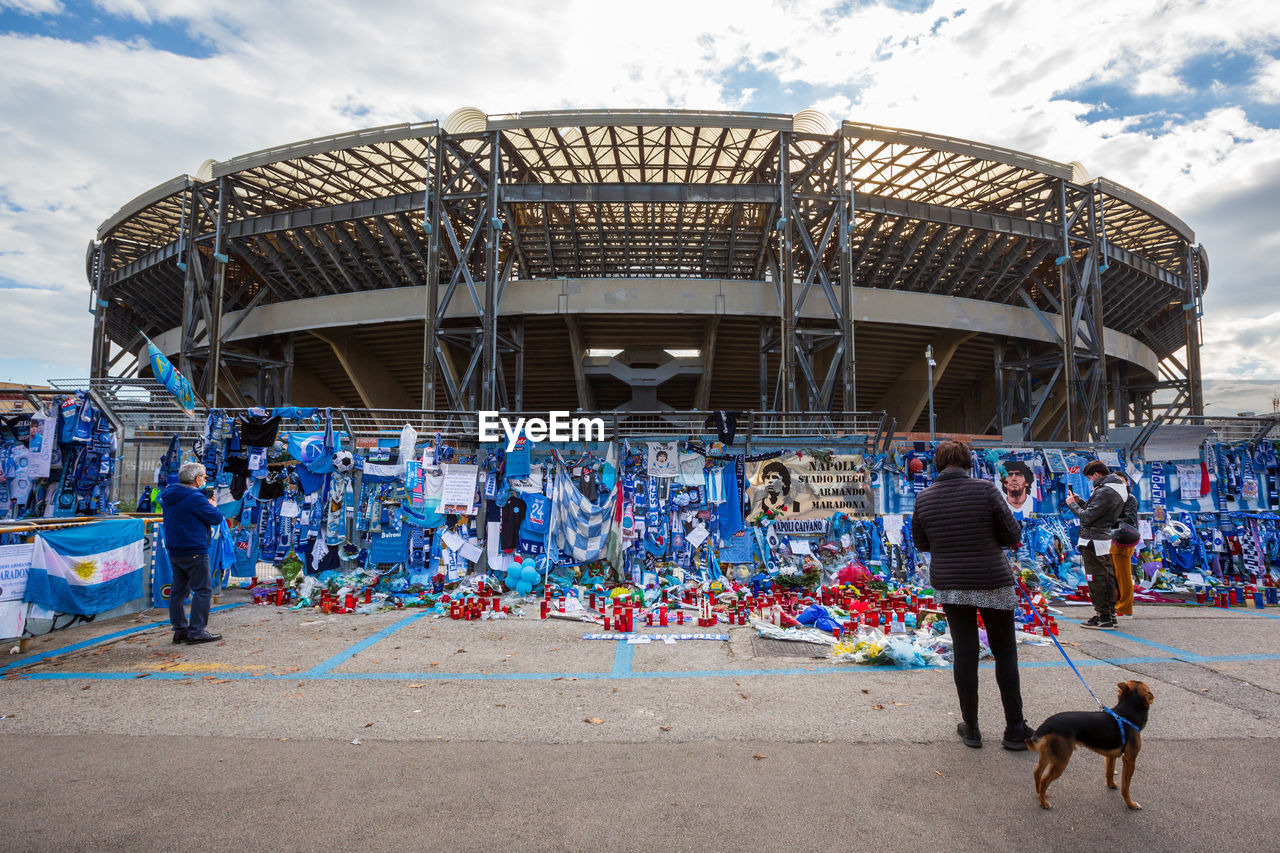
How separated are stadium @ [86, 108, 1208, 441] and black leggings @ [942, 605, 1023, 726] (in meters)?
15.7

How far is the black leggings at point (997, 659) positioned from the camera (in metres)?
3.54

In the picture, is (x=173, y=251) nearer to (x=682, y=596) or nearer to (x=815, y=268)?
(x=815, y=268)

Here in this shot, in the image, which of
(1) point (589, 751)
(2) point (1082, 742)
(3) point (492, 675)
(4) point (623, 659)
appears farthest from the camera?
(4) point (623, 659)

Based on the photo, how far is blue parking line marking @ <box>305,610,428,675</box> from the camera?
5.23 m

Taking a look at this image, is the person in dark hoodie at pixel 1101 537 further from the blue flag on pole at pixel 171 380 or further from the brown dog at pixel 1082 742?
the blue flag on pole at pixel 171 380

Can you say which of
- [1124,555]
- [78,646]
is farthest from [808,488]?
[78,646]

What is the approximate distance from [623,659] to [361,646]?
2.52 meters

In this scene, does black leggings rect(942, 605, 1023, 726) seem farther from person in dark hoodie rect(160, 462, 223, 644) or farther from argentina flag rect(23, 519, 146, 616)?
argentina flag rect(23, 519, 146, 616)

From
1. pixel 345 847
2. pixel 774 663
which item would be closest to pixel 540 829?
pixel 345 847

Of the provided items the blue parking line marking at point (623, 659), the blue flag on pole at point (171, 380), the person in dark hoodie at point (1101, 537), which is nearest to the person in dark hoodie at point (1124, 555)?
the person in dark hoodie at point (1101, 537)

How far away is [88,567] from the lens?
21.0 feet

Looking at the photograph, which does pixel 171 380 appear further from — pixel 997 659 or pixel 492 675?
pixel 997 659

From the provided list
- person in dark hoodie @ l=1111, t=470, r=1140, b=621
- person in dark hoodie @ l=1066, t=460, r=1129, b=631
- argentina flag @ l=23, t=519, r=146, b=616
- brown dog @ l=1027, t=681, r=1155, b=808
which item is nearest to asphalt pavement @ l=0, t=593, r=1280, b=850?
brown dog @ l=1027, t=681, r=1155, b=808

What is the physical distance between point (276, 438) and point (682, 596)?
606 cm
